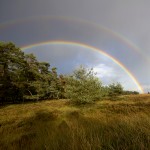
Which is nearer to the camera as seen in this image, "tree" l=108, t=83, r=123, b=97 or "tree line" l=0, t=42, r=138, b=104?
"tree line" l=0, t=42, r=138, b=104

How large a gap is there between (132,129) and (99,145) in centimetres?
84

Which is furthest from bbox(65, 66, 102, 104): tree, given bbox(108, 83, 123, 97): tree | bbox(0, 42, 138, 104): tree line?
bbox(108, 83, 123, 97): tree

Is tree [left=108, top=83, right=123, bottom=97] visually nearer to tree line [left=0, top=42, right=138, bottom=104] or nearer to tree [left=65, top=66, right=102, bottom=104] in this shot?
tree line [left=0, top=42, right=138, bottom=104]

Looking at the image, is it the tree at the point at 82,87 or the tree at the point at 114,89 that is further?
the tree at the point at 114,89

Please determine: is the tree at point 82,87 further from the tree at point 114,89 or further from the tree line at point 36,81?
the tree at point 114,89

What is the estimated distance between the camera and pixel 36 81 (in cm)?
4197

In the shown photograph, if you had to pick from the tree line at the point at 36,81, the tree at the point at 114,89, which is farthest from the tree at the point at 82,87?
the tree at the point at 114,89

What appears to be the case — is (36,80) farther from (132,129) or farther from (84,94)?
(132,129)

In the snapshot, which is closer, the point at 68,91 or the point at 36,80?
the point at 68,91

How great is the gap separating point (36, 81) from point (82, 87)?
22.7 m

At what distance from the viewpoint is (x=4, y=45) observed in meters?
31.9

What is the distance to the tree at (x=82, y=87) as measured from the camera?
21.6 m

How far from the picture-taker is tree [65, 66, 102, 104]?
2156cm

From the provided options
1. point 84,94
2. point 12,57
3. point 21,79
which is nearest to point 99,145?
point 84,94
